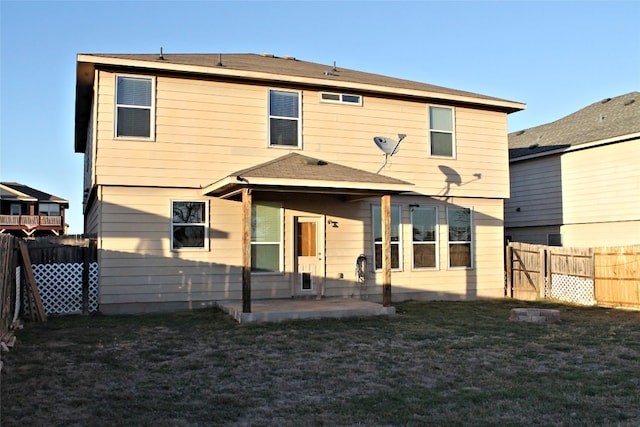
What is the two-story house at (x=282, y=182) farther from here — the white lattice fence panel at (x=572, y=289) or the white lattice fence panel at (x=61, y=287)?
the white lattice fence panel at (x=572, y=289)

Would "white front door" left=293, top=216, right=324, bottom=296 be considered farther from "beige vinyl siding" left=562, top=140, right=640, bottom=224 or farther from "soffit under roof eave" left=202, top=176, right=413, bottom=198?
"beige vinyl siding" left=562, top=140, right=640, bottom=224

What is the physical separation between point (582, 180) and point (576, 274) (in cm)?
445

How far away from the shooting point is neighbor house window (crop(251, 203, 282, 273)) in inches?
493

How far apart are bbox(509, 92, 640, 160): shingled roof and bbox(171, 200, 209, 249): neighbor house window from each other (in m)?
11.9

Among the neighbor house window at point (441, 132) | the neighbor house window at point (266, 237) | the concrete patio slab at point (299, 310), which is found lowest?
the concrete patio slab at point (299, 310)

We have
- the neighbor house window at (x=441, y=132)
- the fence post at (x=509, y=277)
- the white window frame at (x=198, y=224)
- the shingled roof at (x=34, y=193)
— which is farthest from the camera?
the shingled roof at (x=34, y=193)

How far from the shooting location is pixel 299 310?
35.4 feet

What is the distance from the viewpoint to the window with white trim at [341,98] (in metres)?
13.3

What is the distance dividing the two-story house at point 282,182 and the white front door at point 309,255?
1.1 inches

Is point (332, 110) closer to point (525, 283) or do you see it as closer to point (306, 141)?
point (306, 141)

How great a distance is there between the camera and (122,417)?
4.99 m

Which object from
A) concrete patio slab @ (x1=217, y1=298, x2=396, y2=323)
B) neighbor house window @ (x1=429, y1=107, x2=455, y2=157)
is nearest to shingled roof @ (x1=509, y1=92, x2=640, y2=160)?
neighbor house window @ (x1=429, y1=107, x2=455, y2=157)

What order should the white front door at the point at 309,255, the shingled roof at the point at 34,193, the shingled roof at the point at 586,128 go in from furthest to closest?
1. the shingled roof at the point at 34,193
2. the shingled roof at the point at 586,128
3. the white front door at the point at 309,255

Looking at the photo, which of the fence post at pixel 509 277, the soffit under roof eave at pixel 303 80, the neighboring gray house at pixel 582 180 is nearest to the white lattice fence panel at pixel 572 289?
the fence post at pixel 509 277
